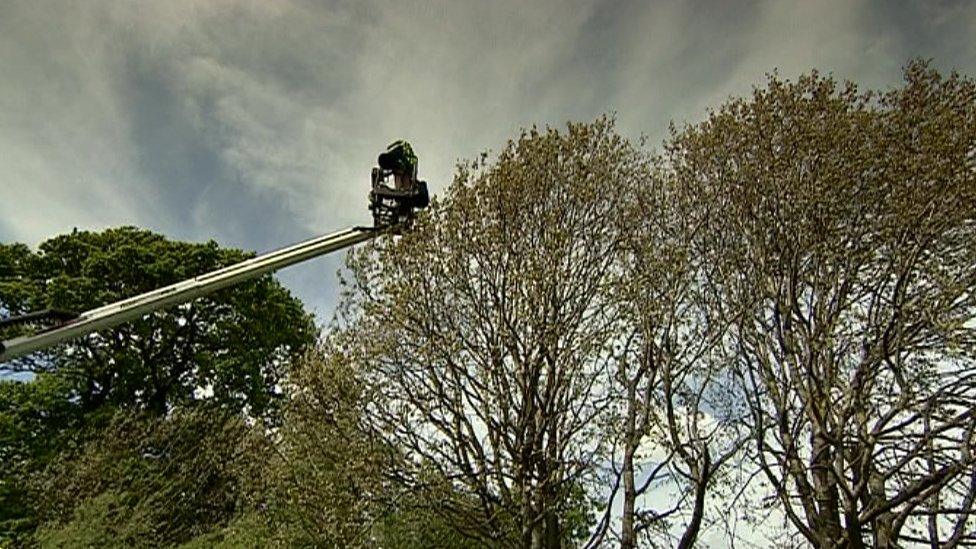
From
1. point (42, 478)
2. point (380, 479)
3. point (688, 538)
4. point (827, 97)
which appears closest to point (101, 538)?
point (42, 478)

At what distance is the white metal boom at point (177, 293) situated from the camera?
9738 mm

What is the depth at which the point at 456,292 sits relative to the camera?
14.1 m

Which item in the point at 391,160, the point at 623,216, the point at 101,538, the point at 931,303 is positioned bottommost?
the point at 101,538

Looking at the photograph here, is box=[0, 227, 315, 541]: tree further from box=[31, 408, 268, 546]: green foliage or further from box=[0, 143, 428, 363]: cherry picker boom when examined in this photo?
box=[0, 143, 428, 363]: cherry picker boom

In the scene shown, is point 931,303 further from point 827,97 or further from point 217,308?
point 217,308

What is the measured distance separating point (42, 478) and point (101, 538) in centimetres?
427

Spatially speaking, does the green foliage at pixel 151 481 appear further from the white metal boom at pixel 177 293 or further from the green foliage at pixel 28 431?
the white metal boom at pixel 177 293

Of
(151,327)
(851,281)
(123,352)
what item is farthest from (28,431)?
(851,281)

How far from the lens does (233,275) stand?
1194 centimetres

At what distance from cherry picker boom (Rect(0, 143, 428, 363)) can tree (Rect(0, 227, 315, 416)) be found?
11511 millimetres

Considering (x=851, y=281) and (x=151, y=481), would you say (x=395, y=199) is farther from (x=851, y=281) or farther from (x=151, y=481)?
(x=151, y=481)

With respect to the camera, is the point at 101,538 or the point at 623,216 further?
the point at 101,538

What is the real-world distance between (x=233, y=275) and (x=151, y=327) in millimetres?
13983

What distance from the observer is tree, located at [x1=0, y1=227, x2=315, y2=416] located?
2238 centimetres
